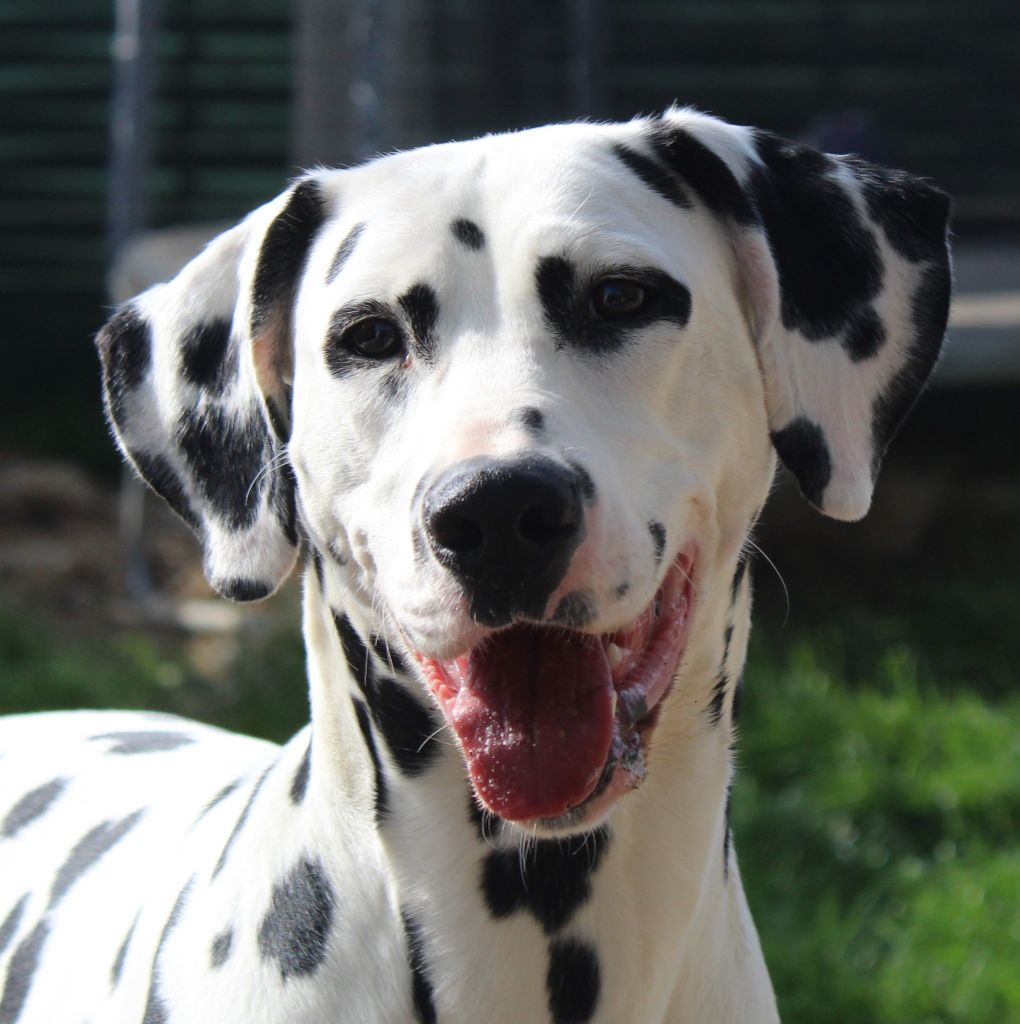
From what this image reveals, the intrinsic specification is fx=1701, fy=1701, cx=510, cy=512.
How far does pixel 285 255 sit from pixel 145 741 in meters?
1.28

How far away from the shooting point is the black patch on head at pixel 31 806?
10.9 ft

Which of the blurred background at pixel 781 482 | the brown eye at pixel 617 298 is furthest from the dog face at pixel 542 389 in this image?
the blurred background at pixel 781 482

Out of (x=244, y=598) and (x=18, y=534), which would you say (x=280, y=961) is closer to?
(x=244, y=598)

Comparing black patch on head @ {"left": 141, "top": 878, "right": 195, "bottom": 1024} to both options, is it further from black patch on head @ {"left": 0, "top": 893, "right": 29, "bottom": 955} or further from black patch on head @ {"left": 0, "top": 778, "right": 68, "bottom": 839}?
black patch on head @ {"left": 0, "top": 778, "right": 68, "bottom": 839}

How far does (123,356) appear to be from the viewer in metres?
2.80

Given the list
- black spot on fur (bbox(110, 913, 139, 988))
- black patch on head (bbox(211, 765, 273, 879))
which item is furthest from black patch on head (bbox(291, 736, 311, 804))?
black spot on fur (bbox(110, 913, 139, 988))

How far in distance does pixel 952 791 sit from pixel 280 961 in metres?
3.02

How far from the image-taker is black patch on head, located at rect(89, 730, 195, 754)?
343 cm

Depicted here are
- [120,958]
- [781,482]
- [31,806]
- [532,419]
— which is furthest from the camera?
[781,482]

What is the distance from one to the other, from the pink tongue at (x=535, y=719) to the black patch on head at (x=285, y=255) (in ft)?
A: 2.24

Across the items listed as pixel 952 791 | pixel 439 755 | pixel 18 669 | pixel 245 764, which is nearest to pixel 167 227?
pixel 18 669

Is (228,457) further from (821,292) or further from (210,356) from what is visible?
(821,292)

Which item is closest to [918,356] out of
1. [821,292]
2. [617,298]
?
[821,292]

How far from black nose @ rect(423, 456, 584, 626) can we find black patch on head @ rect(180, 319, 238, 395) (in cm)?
66
